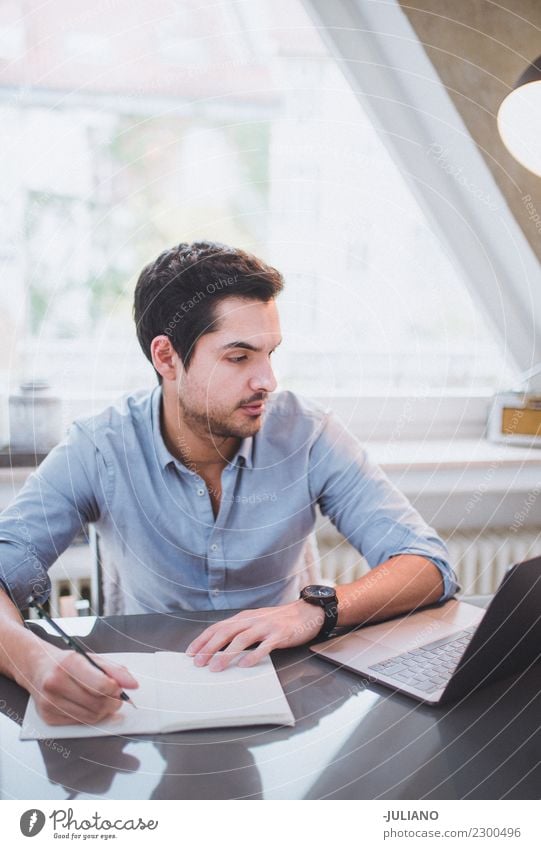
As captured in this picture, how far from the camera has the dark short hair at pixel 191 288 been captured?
788 mm

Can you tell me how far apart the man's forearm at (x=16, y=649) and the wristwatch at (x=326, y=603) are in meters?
0.24

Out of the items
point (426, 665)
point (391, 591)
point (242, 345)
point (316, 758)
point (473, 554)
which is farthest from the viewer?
point (473, 554)

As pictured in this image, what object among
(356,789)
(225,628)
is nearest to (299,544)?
(225,628)

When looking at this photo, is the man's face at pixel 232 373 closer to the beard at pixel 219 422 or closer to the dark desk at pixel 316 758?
the beard at pixel 219 422

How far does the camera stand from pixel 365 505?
2.66 feet

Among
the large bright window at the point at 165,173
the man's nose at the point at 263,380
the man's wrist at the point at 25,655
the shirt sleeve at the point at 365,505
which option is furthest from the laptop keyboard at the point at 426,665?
the large bright window at the point at 165,173

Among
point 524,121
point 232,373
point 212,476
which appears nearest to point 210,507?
point 212,476

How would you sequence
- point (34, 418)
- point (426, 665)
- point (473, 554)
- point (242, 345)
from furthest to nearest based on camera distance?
1. point (473, 554)
2. point (34, 418)
3. point (242, 345)
4. point (426, 665)

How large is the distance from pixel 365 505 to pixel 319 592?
0.20 meters

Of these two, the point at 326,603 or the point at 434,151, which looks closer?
the point at 326,603

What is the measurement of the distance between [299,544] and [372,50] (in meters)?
0.71

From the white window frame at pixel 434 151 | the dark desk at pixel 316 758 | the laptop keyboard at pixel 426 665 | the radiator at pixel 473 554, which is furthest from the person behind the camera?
the radiator at pixel 473 554

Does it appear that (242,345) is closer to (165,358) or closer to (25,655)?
(165,358)

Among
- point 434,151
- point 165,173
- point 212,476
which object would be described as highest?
point 434,151
